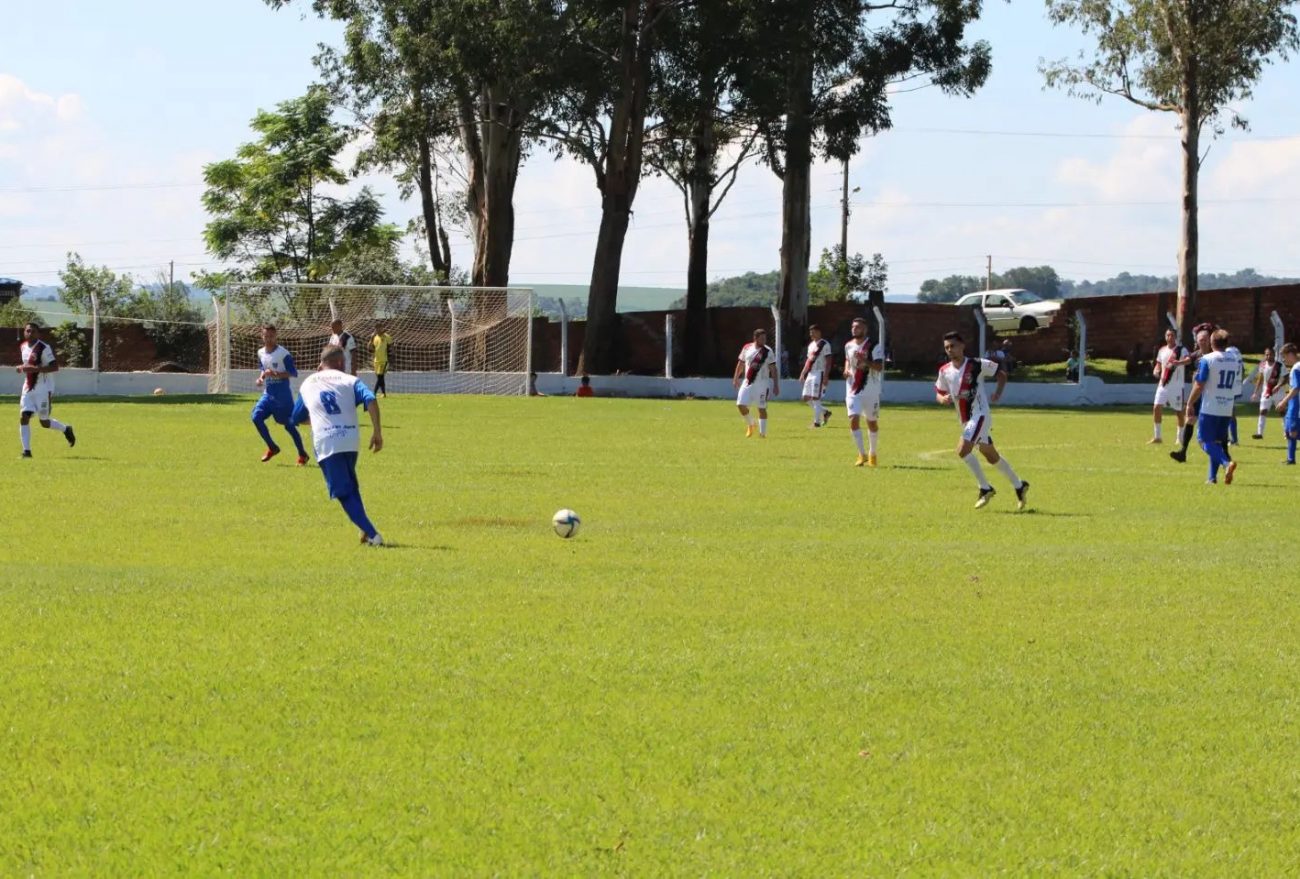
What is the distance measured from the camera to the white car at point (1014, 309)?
60.1 metres

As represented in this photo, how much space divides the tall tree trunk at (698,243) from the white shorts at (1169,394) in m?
23.9

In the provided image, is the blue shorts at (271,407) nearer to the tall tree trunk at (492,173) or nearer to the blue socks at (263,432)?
the blue socks at (263,432)

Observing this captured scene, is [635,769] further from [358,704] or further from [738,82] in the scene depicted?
[738,82]

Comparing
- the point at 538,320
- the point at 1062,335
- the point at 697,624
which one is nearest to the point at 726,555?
the point at 697,624

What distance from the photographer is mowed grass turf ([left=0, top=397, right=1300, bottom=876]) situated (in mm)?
6113

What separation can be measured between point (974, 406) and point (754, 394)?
38.6ft

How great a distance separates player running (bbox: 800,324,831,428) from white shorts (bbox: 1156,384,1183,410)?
18.3 feet

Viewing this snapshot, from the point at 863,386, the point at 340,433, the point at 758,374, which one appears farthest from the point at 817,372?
the point at 340,433

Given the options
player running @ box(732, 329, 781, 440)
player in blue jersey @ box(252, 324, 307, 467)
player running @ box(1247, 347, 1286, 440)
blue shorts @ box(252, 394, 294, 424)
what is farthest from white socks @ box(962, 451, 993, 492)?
player running @ box(1247, 347, 1286, 440)

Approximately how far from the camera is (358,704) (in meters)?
7.97

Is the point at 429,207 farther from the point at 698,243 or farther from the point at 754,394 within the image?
the point at 754,394

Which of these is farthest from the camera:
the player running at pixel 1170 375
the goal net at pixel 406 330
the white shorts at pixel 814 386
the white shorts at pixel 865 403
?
the goal net at pixel 406 330

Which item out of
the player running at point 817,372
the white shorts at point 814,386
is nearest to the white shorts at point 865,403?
the player running at point 817,372

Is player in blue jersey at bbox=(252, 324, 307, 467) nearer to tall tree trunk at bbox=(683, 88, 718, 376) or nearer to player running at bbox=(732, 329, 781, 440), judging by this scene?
player running at bbox=(732, 329, 781, 440)
